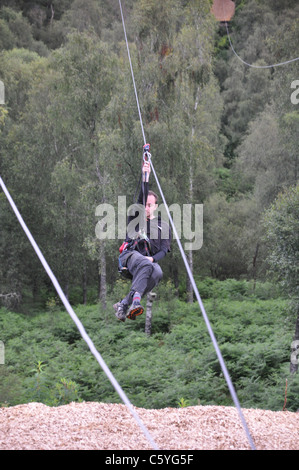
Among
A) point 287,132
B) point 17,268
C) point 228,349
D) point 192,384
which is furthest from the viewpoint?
point 17,268

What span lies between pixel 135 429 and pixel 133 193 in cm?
1243

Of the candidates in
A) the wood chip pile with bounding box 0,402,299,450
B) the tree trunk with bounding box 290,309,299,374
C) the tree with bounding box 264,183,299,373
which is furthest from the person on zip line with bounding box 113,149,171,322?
the tree trunk with bounding box 290,309,299,374

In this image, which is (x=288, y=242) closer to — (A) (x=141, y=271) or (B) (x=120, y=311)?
(A) (x=141, y=271)

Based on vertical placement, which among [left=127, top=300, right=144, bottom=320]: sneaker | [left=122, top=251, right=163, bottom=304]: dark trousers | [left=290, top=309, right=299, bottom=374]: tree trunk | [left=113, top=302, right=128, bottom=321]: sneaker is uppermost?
[left=122, top=251, right=163, bottom=304]: dark trousers

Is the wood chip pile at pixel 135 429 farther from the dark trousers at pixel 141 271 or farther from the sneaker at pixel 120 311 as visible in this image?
the dark trousers at pixel 141 271

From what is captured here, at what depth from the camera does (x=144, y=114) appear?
18.2 metres

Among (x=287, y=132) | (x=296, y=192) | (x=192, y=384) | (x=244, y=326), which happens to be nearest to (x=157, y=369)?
(x=192, y=384)

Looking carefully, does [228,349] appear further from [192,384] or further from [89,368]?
[89,368]

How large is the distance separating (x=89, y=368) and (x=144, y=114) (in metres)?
9.21

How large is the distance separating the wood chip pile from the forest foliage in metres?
2.62

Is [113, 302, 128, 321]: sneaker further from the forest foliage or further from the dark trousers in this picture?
the forest foliage

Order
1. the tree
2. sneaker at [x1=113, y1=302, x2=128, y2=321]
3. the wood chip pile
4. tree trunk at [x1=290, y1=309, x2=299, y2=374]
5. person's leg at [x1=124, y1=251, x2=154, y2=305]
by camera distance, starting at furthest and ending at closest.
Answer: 1. tree trunk at [x1=290, y1=309, x2=299, y2=374]
2. the tree
3. sneaker at [x1=113, y1=302, x2=128, y2=321]
4. person's leg at [x1=124, y1=251, x2=154, y2=305]
5. the wood chip pile

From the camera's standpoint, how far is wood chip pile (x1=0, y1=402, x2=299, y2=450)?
6129mm

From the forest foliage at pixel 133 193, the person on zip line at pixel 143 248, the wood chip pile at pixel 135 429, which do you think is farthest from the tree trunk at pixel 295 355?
the person on zip line at pixel 143 248
